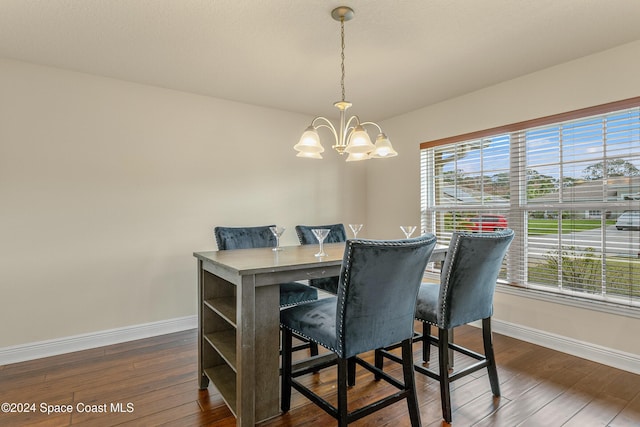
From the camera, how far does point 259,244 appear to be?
2.91 m

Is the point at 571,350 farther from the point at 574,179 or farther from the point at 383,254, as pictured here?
the point at 383,254

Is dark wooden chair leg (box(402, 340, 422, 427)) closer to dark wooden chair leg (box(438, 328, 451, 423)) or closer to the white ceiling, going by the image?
dark wooden chair leg (box(438, 328, 451, 423))

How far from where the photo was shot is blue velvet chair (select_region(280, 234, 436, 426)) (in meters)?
1.50

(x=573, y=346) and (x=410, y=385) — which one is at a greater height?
(x=410, y=385)

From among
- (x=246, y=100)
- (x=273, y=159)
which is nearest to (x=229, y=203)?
(x=273, y=159)

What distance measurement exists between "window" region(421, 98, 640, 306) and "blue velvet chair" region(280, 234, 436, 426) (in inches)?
72.8

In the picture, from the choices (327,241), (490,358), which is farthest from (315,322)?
(327,241)

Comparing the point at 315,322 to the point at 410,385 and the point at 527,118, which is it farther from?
the point at 527,118

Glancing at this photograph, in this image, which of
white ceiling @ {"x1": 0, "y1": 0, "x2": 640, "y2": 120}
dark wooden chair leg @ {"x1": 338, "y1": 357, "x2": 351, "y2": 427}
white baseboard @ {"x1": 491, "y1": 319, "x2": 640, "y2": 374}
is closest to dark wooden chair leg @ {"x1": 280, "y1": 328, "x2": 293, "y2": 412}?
dark wooden chair leg @ {"x1": 338, "y1": 357, "x2": 351, "y2": 427}

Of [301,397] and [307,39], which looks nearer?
[301,397]

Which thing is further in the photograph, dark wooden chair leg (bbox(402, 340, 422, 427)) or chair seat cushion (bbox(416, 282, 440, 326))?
chair seat cushion (bbox(416, 282, 440, 326))

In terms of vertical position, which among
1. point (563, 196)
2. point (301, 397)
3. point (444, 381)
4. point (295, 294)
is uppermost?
point (563, 196)

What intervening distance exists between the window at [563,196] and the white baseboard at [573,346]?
364 millimetres

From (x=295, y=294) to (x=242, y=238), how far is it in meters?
0.64
